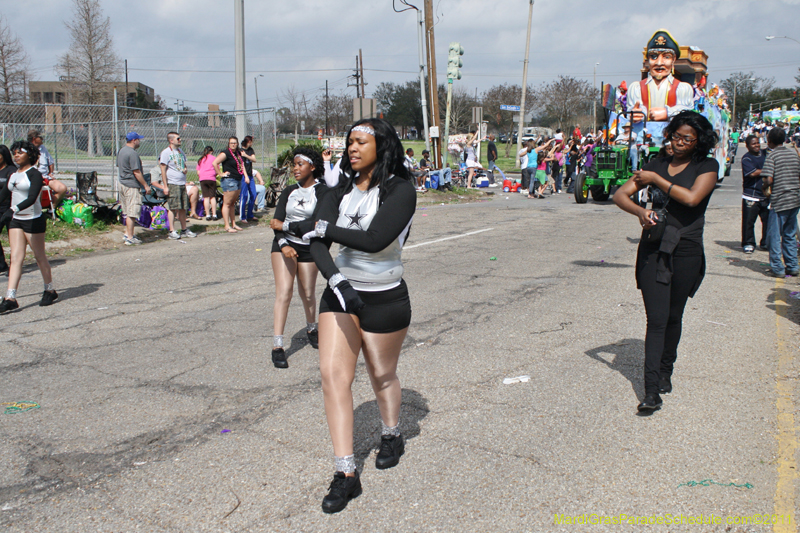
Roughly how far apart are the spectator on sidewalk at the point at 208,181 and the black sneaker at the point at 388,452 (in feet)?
35.9

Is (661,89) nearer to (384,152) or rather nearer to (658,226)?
(658,226)

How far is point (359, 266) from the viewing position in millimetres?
3297

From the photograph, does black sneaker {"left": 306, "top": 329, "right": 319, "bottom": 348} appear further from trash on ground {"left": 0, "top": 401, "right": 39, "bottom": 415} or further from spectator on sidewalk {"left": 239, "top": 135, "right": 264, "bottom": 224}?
spectator on sidewalk {"left": 239, "top": 135, "right": 264, "bottom": 224}

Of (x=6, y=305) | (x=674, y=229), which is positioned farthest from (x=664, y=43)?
(x=6, y=305)

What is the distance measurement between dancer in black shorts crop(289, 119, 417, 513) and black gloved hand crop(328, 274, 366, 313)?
41 mm

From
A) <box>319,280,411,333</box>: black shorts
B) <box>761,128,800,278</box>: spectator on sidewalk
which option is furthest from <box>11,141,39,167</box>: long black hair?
<box>761,128,800,278</box>: spectator on sidewalk

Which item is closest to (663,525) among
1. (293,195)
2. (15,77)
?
(293,195)

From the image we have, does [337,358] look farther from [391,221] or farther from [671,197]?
[671,197]

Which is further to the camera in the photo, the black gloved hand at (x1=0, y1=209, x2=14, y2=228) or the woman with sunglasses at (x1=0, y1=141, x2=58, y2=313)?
the black gloved hand at (x1=0, y1=209, x2=14, y2=228)

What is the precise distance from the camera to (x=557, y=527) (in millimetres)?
3111

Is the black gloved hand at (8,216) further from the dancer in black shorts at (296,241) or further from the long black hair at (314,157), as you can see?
the long black hair at (314,157)

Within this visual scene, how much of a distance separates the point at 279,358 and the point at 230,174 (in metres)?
8.54

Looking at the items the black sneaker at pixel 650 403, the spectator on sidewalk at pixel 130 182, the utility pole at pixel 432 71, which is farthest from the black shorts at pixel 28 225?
the utility pole at pixel 432 71

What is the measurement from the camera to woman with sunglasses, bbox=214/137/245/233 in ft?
43.2
